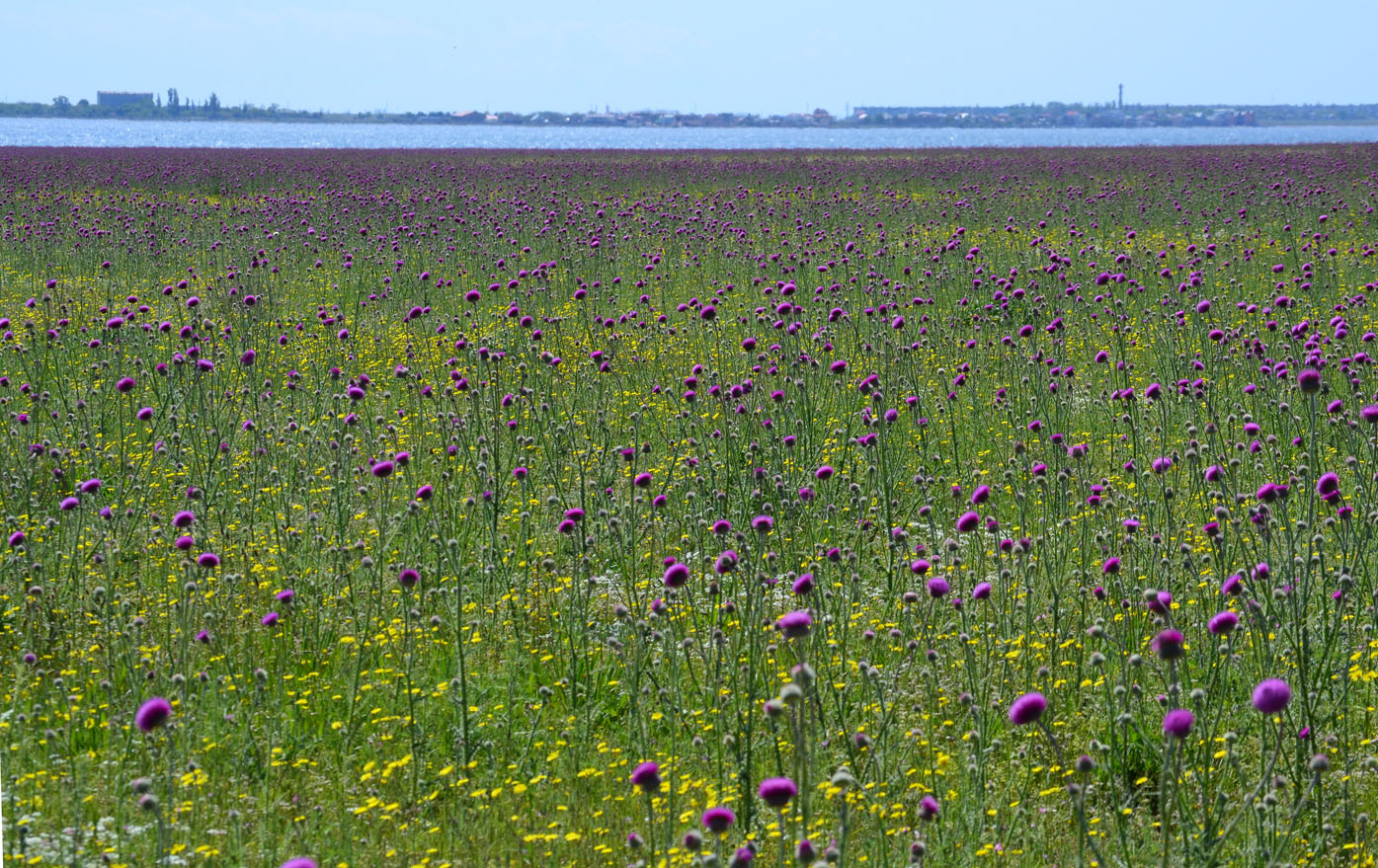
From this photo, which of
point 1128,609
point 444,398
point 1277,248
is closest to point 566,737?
point 1128,609

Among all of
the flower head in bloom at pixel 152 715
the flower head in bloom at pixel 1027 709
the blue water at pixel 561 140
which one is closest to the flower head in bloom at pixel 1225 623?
the flower head in bloom at pixel 1027 709

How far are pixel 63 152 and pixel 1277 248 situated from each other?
36443 millimetres

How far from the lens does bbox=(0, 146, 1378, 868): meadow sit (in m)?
3.05


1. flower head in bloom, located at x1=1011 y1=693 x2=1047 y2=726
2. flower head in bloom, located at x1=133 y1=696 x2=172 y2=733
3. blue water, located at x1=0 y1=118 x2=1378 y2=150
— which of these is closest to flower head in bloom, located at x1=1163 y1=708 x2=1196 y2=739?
flower head in bloom, located at x1=1011 y1=693 x2=1047 y2=726

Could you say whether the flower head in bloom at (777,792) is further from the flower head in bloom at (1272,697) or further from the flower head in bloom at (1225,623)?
the flower head in bloom at (1225,623)

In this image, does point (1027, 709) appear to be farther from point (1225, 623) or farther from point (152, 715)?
point (152, 715)

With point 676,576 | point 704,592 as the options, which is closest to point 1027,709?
point 676,576

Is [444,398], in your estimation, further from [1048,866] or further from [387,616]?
[1048,866]

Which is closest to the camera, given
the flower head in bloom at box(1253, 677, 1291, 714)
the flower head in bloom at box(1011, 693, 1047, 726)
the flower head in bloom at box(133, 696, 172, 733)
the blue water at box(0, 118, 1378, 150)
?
the flower head in bloom at box(1253, 677, 1291, 714)

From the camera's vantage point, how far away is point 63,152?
123 ft

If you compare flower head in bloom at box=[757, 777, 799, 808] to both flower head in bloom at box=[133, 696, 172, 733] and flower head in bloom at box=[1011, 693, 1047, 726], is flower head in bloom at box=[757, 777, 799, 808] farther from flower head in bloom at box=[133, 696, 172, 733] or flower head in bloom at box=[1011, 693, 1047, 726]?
flower head in bloom at box=[133, 696, 172, 733]

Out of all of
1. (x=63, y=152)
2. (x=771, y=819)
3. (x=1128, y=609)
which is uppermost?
(x=63, y=152)

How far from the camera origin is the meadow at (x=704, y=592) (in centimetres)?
305

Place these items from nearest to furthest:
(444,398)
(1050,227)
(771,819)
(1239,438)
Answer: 1. (771,819)
2. (1239,438)
3. (444,398)
4. (1050,227)
